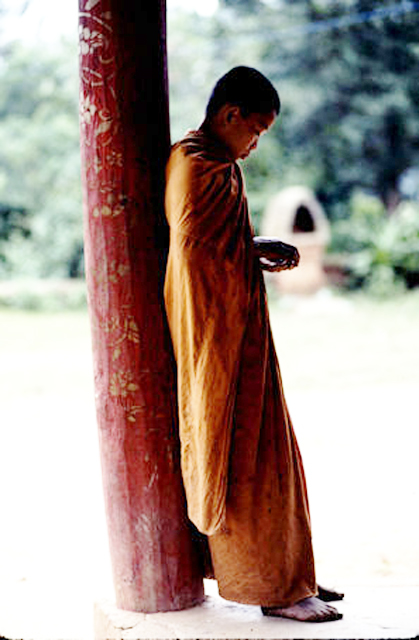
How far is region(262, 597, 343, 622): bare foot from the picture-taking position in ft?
7.50

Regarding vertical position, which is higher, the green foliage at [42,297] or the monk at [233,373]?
the green foliage at [42,297]

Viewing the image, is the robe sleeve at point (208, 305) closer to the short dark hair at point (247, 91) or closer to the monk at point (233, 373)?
the monk at point (233, 373)

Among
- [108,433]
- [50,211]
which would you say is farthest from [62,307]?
[108,433]

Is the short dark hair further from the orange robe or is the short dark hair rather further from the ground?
the ground

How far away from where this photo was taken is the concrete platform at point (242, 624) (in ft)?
7.28

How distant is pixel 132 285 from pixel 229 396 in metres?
0.41

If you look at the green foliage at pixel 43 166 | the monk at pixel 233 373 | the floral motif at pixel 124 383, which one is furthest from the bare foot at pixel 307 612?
the green foliage at pixel 43 166

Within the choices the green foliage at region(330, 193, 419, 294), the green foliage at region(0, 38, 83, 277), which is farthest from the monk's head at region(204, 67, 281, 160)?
the green foliage at region(0, 38, 83, 277)

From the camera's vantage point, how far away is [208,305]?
7.19 ft

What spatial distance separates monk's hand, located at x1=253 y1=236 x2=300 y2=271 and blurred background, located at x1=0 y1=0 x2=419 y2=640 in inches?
45.5

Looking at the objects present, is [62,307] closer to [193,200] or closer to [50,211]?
[50,211]

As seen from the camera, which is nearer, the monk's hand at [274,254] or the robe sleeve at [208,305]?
the robe sleeve at [208,305]

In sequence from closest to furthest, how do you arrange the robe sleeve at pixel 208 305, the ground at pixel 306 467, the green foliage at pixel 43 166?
the robe sleeve at pixel 208 305
the ground at pixel 306 467
the green foliage at pixel 43 166

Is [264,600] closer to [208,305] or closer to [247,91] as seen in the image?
[208,305]
